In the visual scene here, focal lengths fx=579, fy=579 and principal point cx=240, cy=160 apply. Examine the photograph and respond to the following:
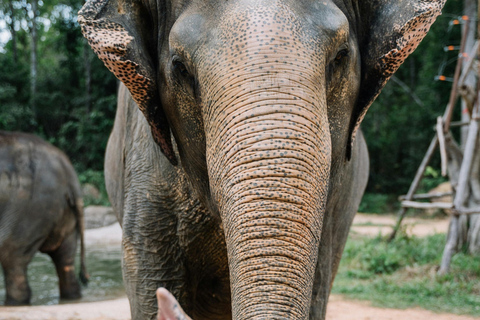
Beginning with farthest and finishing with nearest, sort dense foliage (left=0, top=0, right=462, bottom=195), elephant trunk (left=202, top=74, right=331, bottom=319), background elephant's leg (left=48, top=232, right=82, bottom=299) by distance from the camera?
dense foliage (left=0, top=0, right=462, bottom=195) → background elephant's leg (left=48, top=232, right=82, bottom=299) → elephant trunk (left=202, top=74, right=331, bottom=319)

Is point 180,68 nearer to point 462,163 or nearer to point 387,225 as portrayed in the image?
point 462,163

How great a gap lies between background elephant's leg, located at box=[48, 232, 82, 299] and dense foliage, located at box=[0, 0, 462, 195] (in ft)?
38.2

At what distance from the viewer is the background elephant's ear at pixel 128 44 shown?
2104 mm

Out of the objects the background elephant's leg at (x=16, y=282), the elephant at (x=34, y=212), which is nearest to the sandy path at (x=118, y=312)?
the background elephant's leg at (x=16, y=282)

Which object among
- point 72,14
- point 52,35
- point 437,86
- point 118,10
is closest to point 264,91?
point 118,10

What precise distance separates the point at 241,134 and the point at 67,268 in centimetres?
723

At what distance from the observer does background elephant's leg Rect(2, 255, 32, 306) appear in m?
7.44

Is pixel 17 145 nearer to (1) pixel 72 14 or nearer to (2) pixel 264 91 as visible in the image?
(2) pixel 264 91

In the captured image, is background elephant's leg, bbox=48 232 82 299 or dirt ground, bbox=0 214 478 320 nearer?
dirt ground, bbox=0 214 478 320

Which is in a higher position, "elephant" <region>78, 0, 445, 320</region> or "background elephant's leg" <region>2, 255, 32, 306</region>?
"elephant" <region>78, 0, 445, 320</region>

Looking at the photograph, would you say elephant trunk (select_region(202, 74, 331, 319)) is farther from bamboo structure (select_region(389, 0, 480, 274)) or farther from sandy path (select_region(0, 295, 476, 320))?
bamboo structure (select_region(389, 0, 480, 274))

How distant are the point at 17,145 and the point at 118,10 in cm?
632

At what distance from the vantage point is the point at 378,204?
1905 cm

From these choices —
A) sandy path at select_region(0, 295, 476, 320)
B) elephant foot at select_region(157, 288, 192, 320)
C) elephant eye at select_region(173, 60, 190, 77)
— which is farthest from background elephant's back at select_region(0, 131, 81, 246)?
elephant foot at select_region(157, 288, 192, 320)
